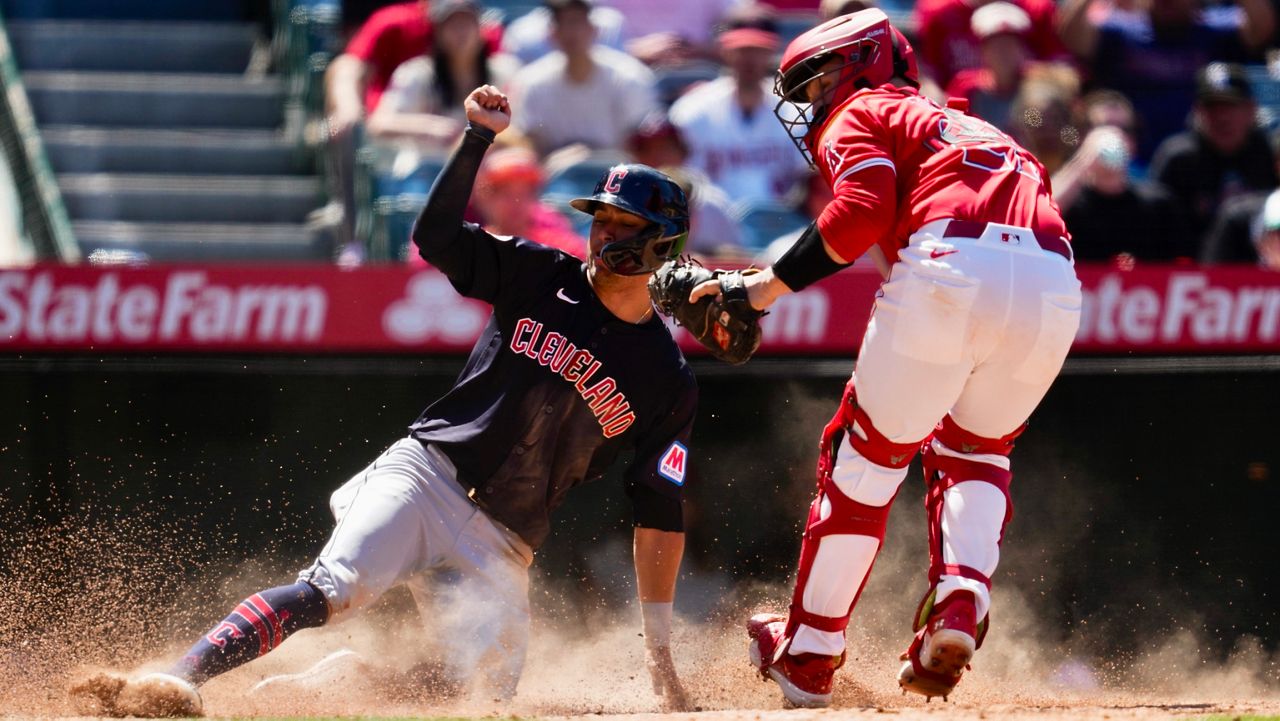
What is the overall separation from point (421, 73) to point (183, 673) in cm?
449

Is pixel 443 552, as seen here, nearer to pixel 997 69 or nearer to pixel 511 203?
pixel 511 203

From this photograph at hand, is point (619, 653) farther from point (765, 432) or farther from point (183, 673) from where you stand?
point (183, 673)

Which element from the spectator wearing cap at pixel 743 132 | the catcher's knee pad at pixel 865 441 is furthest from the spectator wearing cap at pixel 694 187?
the catcher's knee pad at pixel 865 441

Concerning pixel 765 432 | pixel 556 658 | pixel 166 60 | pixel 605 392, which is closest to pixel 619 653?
pixel 556 658

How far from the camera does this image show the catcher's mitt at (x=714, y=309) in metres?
4.17

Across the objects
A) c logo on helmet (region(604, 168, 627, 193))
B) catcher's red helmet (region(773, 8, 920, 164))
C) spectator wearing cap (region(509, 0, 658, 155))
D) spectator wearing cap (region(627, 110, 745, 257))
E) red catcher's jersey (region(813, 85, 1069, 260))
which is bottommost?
spectator wearing cap (region(627, 110, 745, 257))

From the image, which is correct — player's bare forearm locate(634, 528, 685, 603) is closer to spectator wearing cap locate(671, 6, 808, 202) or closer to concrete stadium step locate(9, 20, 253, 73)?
spectator wearing cap locate(671, 6, 808, 202)

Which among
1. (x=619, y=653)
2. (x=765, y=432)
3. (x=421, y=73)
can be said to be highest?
(x=421, y=73)

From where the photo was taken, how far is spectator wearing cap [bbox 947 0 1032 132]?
807 centimetres

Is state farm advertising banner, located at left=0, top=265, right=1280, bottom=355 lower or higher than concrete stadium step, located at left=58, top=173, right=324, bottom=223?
higher

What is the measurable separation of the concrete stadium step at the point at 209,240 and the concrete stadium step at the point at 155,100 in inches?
33.0

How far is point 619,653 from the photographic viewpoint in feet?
19.2

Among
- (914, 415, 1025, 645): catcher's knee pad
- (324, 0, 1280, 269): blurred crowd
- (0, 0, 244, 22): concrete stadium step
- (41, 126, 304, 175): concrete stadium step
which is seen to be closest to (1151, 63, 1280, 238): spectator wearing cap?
(324, 0, 1280, 269): blurred crowd

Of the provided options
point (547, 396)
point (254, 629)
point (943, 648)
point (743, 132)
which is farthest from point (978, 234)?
point (743, 132)
